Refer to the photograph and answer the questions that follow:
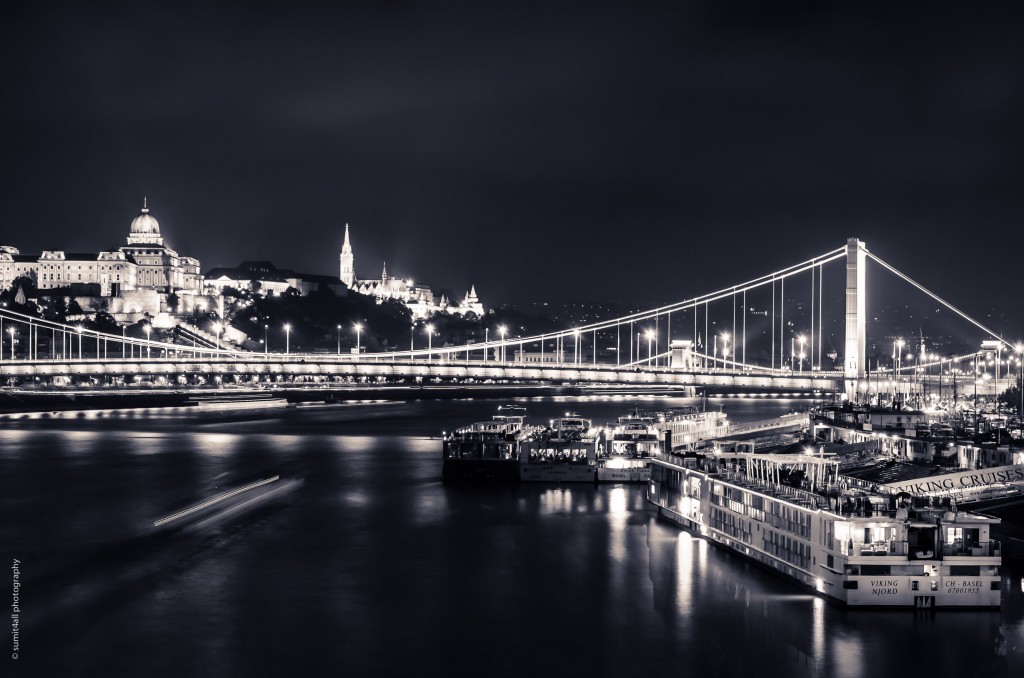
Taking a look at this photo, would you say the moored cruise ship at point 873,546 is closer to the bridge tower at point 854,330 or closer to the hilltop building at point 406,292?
the bridge tower at point 854,330

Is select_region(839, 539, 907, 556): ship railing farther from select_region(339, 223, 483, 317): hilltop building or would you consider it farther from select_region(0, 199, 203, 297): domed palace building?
select_region(339, 223, 483, 317): hilltop building

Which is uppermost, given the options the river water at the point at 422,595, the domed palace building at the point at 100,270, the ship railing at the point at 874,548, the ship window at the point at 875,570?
the domed palace building at the point at 100,270

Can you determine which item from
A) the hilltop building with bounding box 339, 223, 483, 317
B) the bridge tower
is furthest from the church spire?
the bridge tower

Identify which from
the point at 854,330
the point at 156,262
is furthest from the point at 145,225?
the point at 854,330

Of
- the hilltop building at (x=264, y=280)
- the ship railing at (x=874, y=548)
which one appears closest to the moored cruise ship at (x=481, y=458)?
the ship railing at (x=874, y=548)

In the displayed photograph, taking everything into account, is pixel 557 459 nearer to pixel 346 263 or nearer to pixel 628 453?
pixel 628 453

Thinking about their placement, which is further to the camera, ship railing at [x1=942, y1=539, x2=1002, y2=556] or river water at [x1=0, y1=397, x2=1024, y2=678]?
ship railing at [x1=942, y1=539, x2=1002, y2=556]

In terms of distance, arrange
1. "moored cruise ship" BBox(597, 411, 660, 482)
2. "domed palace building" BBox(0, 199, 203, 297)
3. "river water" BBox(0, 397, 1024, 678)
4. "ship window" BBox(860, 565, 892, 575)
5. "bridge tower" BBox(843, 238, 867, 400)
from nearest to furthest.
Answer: "river water" BBox(0, 397, 1024, 678), "ship window" BBox(860, 565, 892, 575), "moored cruise ship" BBox(597, 411, 660, 482), "bridge tower" BBox(843, 238, 867, 400), "domed palace building" BBox(0, 199, 203, 297)
